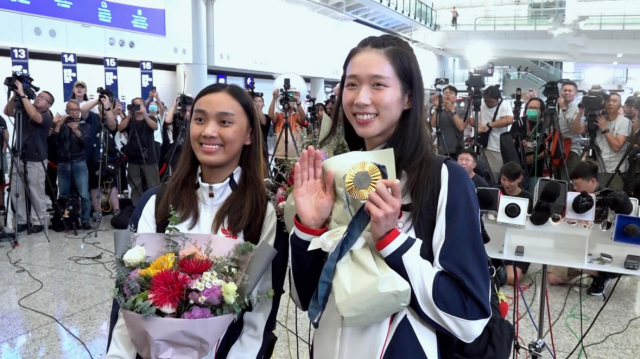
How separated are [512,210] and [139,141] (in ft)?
16.2

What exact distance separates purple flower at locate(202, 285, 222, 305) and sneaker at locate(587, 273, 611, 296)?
3.34 metres

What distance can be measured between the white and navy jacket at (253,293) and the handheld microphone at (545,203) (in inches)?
41.0

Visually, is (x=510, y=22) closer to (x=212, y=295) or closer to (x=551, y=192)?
(x=551, y=192)

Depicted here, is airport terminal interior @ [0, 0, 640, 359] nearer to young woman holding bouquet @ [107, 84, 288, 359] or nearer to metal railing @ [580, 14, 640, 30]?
young woman holding bouquet @ [107, 84, 288, 359]

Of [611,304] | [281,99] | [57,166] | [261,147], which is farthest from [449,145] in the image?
[57,166]

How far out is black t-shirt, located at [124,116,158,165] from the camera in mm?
5883

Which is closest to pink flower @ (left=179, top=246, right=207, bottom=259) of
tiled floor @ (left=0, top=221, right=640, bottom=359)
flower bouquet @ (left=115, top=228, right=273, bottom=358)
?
flower bouquet @ (left=115, top=228, right=273, bottom=358)

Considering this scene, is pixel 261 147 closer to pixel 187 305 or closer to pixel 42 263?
pixel 187 305

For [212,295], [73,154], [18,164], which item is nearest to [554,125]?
[212,295]

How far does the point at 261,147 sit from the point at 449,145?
401cm

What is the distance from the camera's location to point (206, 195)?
1504 millimetres

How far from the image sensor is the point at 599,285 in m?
3.55

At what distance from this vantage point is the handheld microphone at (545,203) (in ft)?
6.01

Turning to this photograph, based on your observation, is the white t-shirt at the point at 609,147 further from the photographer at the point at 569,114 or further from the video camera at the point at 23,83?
the video camera at the point at 23,83
